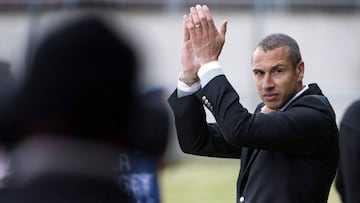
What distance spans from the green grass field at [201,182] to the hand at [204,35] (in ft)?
25.1

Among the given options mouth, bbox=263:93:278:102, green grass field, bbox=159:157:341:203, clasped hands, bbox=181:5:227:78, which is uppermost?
clasped hands, bbox=181:5:227:78

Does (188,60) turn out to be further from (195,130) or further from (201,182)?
(201,182)

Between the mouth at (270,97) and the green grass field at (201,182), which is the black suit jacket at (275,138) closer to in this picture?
the mouth at (270,97)

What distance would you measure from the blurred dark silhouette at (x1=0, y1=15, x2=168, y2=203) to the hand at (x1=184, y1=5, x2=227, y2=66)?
1.76 m

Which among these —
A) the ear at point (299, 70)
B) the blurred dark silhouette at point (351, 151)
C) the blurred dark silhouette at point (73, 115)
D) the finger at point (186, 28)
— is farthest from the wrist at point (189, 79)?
the blurred dark silhouette at point (73, 115)

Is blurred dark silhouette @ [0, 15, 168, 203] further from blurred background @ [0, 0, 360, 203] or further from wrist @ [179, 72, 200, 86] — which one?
blurred background @ [0, 0, 360, 203]

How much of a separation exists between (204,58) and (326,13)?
1626 cm

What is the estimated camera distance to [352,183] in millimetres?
5191

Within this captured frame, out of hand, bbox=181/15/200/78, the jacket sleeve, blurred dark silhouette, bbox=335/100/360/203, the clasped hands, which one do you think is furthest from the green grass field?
the clasped hands

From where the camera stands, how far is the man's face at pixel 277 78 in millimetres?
3916

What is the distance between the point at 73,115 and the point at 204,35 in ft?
6.02

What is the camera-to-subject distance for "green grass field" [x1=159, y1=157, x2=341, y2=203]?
12678 millimetres

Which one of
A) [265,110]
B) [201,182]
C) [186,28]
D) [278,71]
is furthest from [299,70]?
[201,182]

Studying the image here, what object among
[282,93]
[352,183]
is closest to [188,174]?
[352,183]
